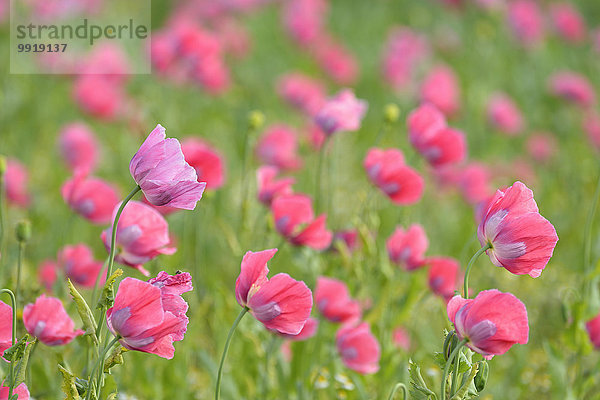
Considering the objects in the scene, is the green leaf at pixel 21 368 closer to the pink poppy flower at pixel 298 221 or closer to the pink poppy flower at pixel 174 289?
the pink poppy flower at pixel 174 289

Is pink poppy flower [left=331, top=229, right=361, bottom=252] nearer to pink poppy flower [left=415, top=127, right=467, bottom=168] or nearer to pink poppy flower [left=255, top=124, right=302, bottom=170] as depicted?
pink poppy flower [left=415, top=127, right=467, bottom=168]

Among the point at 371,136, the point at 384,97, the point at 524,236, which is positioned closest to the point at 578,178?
the point at 371,136

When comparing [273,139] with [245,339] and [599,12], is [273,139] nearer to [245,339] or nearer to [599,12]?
[245,339]

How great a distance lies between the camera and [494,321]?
42.6 inches

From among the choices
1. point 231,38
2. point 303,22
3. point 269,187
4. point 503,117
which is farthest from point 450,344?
point 303,22

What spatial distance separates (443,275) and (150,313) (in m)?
1.02

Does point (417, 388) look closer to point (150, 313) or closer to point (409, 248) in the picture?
point (150, 313)

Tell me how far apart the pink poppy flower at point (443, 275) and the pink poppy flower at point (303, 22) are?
3.21m

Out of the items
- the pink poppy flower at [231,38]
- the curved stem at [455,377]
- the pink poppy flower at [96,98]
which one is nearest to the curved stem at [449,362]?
the curved stem at [455,377]

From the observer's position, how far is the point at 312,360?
200 centimetres

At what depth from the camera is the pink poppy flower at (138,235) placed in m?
1.38

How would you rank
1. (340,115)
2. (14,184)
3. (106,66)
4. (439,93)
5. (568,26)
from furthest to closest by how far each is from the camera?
(568,26)
(106,66)
(439,93)
(14,184)
(340,115)

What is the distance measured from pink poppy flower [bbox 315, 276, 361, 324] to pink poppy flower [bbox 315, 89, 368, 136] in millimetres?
419

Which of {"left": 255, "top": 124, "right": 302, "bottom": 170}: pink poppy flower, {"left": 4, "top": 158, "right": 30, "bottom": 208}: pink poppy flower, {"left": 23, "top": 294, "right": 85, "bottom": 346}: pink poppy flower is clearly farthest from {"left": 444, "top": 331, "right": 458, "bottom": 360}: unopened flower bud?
{"left": 4, "top": 158, "right": 30, "bottom": 208}: pink poppy flower
